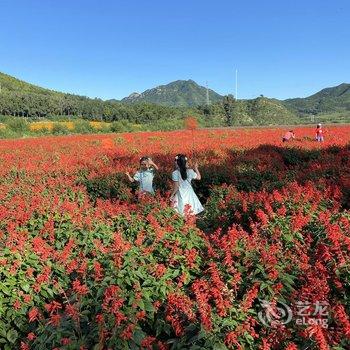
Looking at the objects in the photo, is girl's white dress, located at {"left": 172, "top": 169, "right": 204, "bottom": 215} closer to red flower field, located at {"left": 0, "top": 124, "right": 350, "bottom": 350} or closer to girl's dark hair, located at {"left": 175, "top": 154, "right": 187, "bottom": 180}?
girl's dark hair, located at {"left": 175, "top": 154, "right": 187, "bottom": 180}

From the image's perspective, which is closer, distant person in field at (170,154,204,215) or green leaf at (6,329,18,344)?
green leaf at (6,329,18,344)

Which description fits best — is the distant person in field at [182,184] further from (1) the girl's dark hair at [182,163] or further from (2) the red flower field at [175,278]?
(2) the red flower field at [175,278]

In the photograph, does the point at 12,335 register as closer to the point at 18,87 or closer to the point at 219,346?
the point at 219,346

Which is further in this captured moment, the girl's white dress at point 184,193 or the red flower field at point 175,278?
the girl's white dress at point 184,193

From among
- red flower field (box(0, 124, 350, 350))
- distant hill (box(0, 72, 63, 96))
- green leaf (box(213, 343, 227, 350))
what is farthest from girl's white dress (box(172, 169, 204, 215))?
distant hill (box(0, 72, 63, 96))

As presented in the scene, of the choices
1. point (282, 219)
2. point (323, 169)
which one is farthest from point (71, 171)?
point (282, 219)

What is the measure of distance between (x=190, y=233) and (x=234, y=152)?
448 inches

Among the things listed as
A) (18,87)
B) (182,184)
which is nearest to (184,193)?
(182,184)

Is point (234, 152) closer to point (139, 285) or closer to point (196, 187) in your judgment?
point (196, 187)

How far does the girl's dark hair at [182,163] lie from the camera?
355 inches

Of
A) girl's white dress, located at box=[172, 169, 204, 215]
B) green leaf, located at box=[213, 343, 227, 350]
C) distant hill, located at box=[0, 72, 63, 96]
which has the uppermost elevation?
distant hill, located at box=[0, 72, 63, 96]

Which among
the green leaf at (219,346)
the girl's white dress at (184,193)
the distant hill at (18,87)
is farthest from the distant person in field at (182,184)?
the distant hill at (18,87)

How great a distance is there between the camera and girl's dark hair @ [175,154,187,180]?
902cm

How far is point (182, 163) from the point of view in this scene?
9078 millimetres
